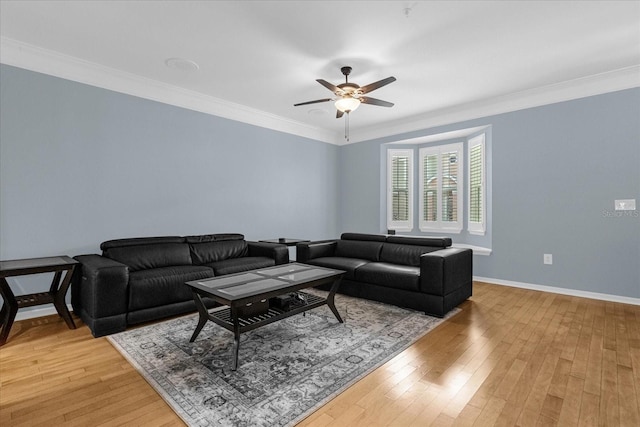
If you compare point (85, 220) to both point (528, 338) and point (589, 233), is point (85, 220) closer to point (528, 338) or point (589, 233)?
point (528, 338)

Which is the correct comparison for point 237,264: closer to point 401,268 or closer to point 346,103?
point 401,268

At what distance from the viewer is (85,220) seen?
11.7 ft

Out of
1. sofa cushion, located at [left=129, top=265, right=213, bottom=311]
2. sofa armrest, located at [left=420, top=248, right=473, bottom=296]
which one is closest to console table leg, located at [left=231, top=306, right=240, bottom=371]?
sofa cushion, located at [left=129, top=265, right=213, bottom=311]

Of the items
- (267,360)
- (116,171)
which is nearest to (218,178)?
(116,171)

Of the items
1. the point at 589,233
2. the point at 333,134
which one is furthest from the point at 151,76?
the point at 589,233

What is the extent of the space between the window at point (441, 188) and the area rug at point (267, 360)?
10.0ft

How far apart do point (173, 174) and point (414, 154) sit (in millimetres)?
4620

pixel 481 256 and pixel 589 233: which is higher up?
pixel 589 233

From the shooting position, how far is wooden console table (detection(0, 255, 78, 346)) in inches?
104

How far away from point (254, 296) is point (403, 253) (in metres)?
2.53

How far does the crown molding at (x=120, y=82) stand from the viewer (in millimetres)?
3186

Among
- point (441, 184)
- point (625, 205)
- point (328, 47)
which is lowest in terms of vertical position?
point (625, 205)

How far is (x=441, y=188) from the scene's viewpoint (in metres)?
5.98

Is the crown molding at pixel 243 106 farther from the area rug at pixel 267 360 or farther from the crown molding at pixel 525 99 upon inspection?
the area rug at pixel 267 360
